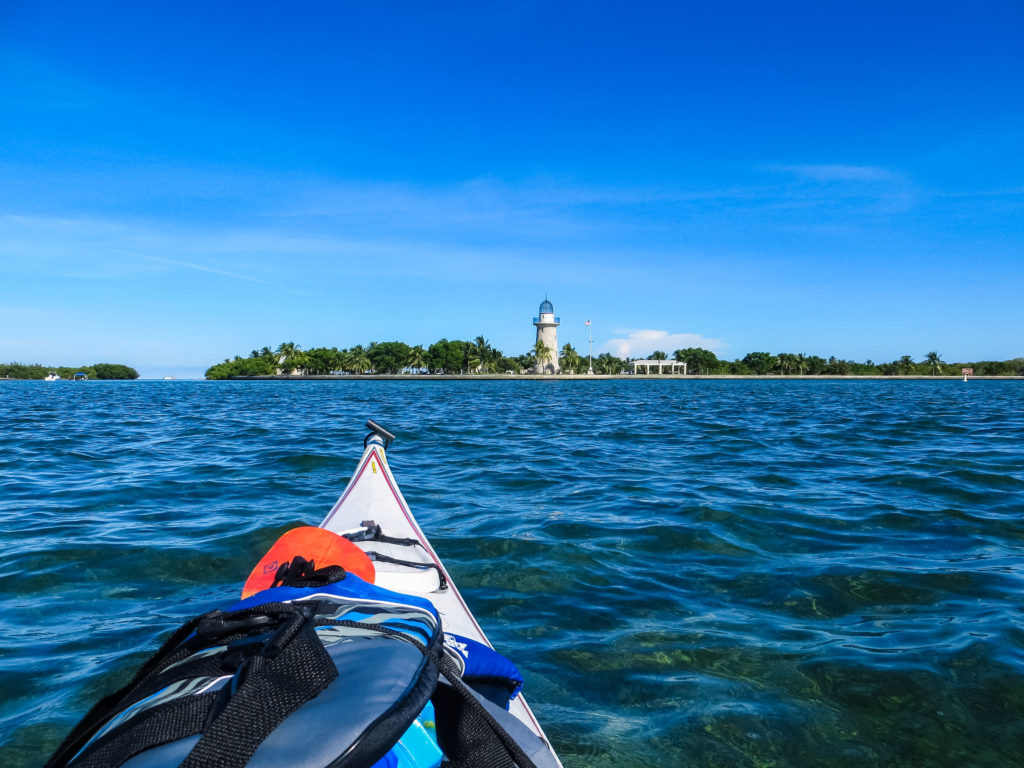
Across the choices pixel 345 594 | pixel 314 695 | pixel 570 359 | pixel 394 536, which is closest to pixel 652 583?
pixel 394 536

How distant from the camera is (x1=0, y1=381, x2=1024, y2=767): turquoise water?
3.63 m

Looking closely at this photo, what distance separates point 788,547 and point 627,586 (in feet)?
7.71

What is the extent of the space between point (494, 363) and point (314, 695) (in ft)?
453

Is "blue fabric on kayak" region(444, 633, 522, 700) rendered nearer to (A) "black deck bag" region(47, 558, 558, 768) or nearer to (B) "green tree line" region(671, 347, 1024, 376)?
(A) "black deck bag" region(47, 558, 558, 768)

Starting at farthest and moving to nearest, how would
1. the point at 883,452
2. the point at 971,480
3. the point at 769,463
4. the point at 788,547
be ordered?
the point at 883,452, the point at 769,463, the point at 971,480, the point at 788,547

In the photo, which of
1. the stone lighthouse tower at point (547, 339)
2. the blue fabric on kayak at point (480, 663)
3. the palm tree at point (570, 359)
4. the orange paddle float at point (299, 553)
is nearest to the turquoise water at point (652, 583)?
the blue fabric on kayak at point (480, 663)

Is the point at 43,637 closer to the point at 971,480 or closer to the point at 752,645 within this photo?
the point at 752,645

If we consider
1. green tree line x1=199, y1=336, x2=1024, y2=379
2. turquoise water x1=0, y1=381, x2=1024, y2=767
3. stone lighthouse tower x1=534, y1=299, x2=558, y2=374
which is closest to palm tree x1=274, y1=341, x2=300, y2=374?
green tree line x1=199, y1=336, x2=1024, y2=379

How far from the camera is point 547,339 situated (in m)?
129

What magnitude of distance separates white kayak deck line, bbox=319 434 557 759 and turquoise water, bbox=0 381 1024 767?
59 cm

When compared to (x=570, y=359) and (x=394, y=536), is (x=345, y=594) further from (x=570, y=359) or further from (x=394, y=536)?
(x=570, y=359)

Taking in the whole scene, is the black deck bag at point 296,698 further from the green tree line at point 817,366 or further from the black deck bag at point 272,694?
the green tree line at point 817,366

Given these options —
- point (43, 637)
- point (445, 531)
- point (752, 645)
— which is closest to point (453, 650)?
point (752, 645)

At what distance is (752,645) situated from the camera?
456cm
